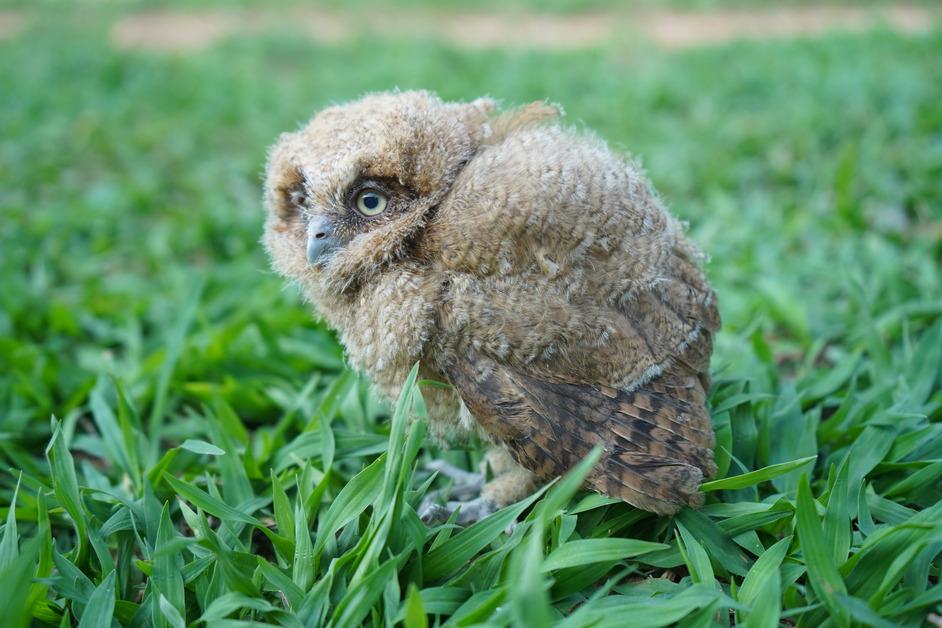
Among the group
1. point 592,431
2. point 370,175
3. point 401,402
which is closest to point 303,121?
point 370,175

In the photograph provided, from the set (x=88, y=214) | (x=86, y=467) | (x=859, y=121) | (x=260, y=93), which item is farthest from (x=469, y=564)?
(x=260, y=93)

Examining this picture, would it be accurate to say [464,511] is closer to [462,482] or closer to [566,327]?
[462,482]

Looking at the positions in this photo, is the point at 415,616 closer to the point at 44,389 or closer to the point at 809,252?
the point at 44,389

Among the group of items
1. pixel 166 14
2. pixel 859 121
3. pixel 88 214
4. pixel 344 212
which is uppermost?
pixel 166 14

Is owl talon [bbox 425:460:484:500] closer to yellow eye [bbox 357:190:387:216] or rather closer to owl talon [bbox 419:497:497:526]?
owl talon [bbox 419:497:497:526]

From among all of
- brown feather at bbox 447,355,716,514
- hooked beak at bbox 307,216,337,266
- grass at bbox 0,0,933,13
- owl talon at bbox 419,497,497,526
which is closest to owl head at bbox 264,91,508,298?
hooked beak at bbox 307,216,337,266

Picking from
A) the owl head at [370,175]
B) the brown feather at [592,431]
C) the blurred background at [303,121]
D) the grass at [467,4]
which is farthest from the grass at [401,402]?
the grass at [467,4]
